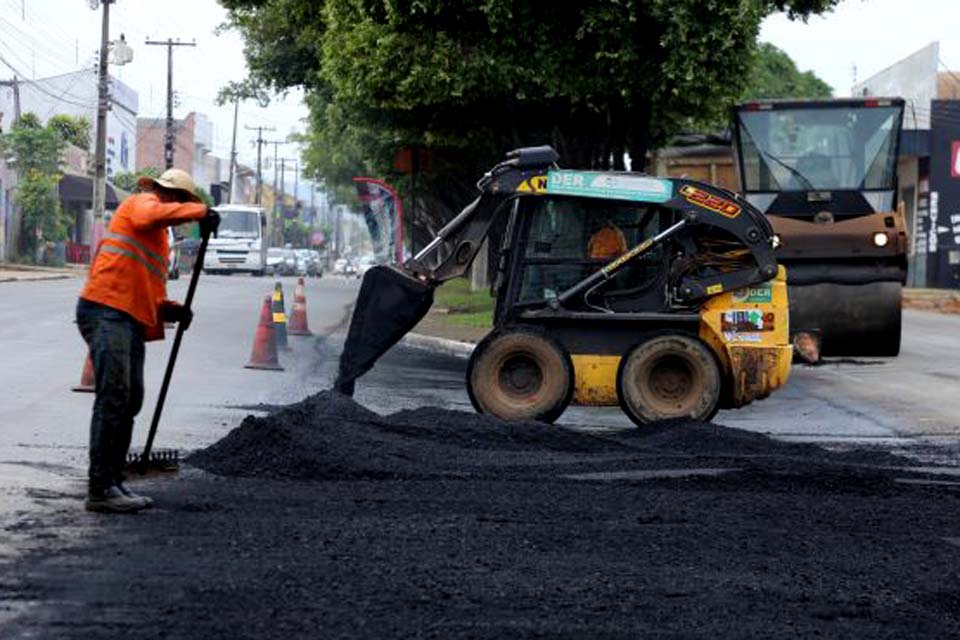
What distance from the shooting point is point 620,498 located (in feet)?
28.3

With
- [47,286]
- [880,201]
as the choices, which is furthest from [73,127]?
[880,201]

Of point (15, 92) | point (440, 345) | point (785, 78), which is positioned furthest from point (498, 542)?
point (785, 78)

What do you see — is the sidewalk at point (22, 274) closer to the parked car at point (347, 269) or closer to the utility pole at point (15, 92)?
the utility pole at point (15, 92)

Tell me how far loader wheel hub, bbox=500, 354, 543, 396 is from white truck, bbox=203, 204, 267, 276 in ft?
162

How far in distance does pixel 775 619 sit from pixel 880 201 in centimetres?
1470

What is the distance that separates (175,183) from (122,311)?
2.46ft

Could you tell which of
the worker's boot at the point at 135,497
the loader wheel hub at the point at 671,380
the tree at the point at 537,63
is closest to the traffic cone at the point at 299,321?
the tree at the point at 537,63

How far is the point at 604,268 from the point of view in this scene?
13328 millimetres

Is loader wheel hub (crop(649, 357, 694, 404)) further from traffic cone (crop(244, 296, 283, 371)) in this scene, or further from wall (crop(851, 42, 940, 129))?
wall (crop(851, 42, 940, 129))

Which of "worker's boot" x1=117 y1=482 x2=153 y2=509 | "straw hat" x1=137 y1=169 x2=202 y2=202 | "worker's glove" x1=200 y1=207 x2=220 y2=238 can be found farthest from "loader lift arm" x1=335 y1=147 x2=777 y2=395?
"worker's boot" x1=117 y1=482 x2=153 y2=509

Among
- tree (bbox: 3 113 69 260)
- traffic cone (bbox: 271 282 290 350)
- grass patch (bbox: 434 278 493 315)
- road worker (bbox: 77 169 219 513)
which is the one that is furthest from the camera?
tree (bbox: 3 113 69 260)

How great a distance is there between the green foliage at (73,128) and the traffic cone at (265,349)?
202 feet

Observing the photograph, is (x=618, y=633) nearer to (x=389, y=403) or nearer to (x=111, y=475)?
(x=111, y=475)

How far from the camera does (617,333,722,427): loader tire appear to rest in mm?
12906
